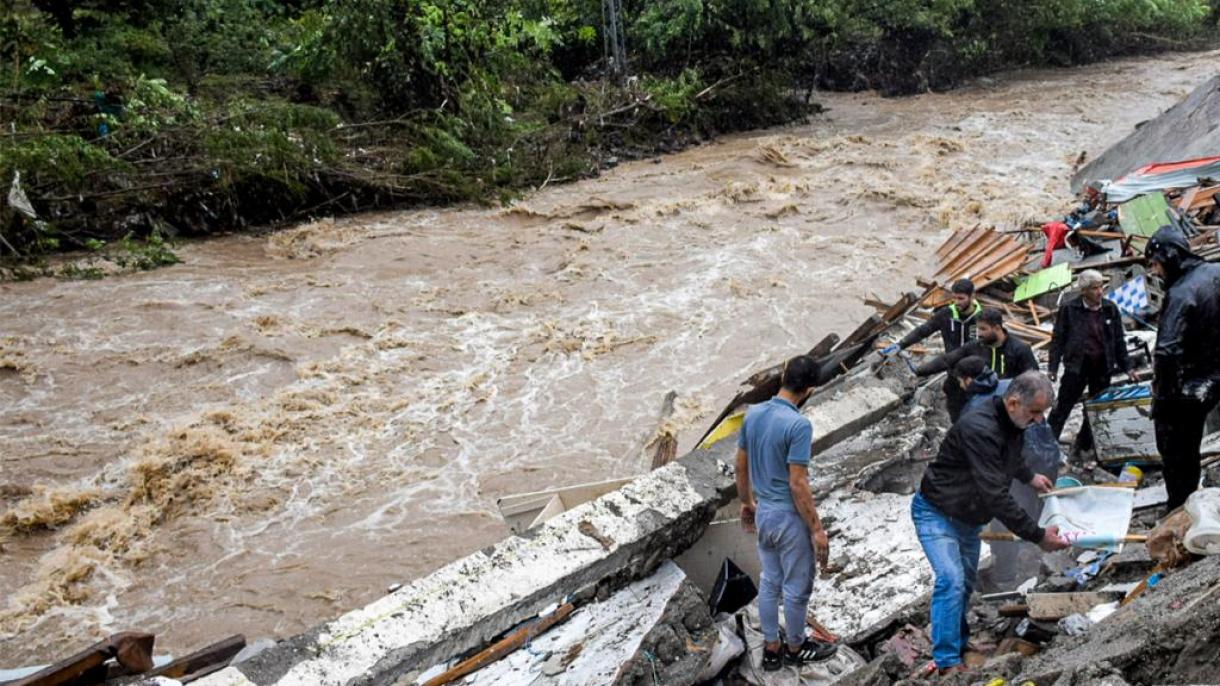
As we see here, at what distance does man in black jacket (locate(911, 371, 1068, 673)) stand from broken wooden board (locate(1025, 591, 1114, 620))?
0.76 feet

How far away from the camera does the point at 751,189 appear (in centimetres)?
1669

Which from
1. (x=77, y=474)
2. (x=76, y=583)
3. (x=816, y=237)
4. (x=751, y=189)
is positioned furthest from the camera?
(x=751, y=189)

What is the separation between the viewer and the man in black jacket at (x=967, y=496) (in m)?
3.82

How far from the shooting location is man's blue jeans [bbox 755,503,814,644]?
4.09 m

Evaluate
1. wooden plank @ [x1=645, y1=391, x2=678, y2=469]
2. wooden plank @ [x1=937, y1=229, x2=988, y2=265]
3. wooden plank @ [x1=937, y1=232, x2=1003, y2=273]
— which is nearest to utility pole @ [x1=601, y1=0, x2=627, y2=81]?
wooden plank @ [x1=937, y1=229, x2=988, y2=265]

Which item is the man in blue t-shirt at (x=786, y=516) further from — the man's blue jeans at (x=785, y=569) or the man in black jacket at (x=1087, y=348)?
the man in black jacket at (x=1087, y=348)

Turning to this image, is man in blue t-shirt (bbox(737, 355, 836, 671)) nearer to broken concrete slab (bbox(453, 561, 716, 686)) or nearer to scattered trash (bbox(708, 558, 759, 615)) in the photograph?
broken concrete slab (bbox(453, 561, 716, 686))

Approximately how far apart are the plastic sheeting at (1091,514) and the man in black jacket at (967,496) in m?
0.40

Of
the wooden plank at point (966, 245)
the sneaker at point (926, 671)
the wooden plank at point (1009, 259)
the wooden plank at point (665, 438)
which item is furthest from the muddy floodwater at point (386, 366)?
the sneaker at point (926, 671)

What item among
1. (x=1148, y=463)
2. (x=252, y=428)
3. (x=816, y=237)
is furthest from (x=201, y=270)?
(x=1148, y=463)

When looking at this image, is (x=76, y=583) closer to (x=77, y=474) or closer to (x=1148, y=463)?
(x=77, y=474)

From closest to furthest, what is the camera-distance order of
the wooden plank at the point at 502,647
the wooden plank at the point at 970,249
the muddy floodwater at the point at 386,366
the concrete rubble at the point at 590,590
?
1. the concrete rubble at the point at 590,590
2. the wooden plank at the point at 502,647
3. the muddy floodwater at the point at 386,366
4. the wooden plank at the point at 970,249

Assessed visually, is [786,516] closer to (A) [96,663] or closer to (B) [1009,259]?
(A) [96,663]

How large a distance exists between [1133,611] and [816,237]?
37.8 feet
